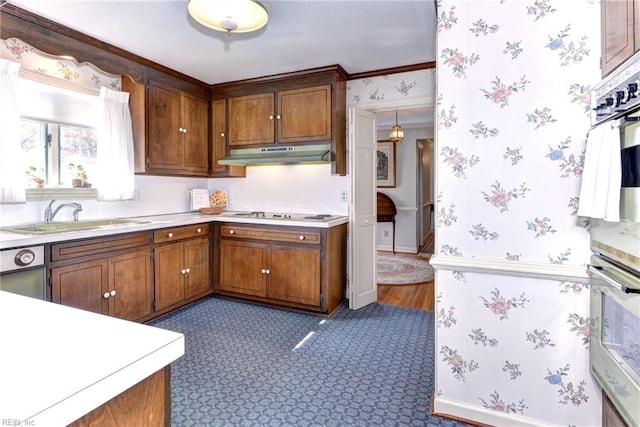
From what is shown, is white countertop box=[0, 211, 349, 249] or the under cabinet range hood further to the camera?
the under cabinet range hood

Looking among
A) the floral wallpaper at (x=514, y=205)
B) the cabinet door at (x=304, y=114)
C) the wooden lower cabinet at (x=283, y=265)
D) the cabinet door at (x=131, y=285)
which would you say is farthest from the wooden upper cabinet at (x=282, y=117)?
the floral wallpaper at (x=514, y=205)

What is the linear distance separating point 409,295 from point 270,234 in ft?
5.80

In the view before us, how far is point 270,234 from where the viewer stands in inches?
136

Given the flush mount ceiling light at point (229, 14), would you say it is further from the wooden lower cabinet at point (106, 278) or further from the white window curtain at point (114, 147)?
the wooden lower cabinet at point (106, 278)

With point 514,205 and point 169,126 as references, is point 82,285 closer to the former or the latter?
point 169,126

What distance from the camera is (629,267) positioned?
1.23 m

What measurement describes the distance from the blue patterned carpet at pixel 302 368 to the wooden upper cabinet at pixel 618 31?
1.82m

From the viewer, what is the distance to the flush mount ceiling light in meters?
1.91

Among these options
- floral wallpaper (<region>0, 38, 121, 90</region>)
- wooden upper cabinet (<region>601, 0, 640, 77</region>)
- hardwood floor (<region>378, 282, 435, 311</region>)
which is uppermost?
floral wallpaper (<region>0, 38, 121, 90</region>)

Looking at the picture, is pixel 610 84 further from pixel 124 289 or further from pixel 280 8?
pixel 124 289

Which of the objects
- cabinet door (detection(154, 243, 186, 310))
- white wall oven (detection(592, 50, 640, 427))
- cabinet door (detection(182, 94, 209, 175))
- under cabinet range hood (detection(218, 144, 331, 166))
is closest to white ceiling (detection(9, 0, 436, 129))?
cabinet door (detection(182, 94, 209, 175))

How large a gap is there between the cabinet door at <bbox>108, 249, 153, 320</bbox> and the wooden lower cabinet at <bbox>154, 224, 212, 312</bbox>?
0.10 m

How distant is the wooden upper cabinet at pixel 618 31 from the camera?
48.4 inches

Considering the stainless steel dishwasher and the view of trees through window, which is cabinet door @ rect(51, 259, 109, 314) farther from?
the view of trees through window
